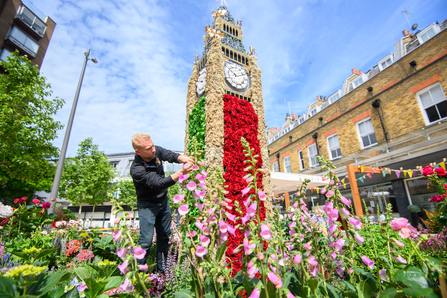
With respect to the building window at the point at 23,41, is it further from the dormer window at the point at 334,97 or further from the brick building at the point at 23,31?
the dormer window at the point at 334,97

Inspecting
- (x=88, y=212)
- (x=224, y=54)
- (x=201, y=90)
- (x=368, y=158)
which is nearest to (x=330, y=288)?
(x=201, y=90)

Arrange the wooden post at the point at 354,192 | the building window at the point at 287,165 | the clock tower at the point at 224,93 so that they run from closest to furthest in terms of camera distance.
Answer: the clock tower at the point at 224,93, the wooden post at the point at 354,192, the building window at the point at 287,165

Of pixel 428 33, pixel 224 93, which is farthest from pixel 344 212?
pixel 428 33

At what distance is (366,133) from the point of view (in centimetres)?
1055

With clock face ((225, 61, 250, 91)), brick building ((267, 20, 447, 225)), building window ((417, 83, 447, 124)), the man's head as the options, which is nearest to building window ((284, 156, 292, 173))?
brick building ((267, 20, 447, 225))

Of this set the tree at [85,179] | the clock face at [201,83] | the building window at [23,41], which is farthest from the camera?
the building window at [23,41]

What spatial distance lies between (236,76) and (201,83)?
3.20ft

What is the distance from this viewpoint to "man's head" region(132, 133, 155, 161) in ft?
8.38

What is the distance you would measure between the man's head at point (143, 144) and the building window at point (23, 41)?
21.7 metres

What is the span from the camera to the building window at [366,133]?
33.6ft

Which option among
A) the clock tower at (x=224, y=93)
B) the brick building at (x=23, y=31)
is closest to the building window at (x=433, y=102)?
the clock tower at (x=224, y=93)

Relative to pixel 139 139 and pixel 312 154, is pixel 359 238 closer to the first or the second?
pixel 139 139

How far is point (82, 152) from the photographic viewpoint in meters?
15.1

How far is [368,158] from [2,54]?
83.4 feet
